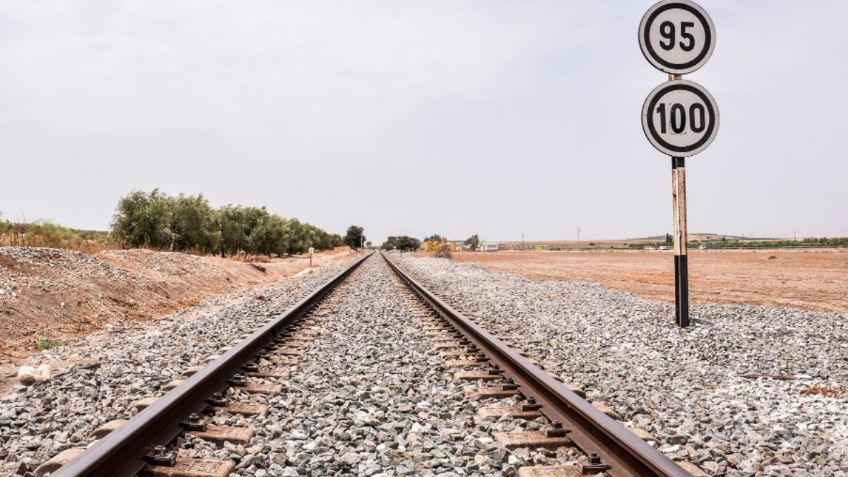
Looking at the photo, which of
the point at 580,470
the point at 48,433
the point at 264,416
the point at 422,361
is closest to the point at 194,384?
the point at 264,416

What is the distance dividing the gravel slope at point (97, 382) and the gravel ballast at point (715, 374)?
11.9 feet

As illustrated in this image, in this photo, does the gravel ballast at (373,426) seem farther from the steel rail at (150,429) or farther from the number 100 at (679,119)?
the number 100 at (679,119)

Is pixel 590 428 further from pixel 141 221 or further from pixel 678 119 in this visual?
pixel 141 221

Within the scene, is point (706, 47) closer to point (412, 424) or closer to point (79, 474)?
point (412, 424)

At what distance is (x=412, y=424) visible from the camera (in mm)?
3516

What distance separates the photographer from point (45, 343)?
684cm

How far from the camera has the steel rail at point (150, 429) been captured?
247cm

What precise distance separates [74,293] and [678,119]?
10915 millimetres

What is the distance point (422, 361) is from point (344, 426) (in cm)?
199

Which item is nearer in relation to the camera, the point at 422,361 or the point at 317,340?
the point at 422,361

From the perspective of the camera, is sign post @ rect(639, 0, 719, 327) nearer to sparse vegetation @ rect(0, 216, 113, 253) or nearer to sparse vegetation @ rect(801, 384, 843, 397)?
sparse vegetation @ rect(801, 384, 843, 397)

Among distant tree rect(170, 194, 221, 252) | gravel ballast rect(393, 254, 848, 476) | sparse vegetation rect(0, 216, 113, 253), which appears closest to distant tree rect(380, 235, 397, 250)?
distant tree rect(170, 194, 221, 252)

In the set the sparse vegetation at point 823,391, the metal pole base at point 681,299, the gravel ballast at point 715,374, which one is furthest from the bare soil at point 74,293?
the metal pole base at point 681,299

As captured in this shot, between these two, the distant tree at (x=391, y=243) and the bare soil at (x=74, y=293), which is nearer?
the bare soil at (x=74, y=293)
